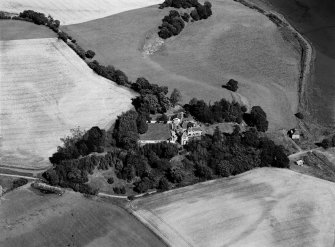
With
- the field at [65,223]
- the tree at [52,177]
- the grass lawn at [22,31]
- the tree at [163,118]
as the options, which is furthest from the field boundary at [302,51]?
the grass lawn at [22,31]

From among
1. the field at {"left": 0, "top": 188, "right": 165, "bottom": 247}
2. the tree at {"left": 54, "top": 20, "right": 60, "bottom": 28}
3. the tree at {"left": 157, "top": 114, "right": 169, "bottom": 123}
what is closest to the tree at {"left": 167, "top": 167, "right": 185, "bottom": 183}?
the field at {"left": 0, "top": 188, "right": 165, "bottom": 247}

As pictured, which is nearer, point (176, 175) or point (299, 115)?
point (176, 175)

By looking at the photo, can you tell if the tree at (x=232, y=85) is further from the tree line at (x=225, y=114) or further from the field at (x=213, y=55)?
the tree line at (x=225, y=114)

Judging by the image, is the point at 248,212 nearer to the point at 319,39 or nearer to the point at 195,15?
the point at 319,39

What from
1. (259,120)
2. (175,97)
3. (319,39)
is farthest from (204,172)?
(319,39)

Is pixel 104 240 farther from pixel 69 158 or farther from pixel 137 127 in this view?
pixel 137 127

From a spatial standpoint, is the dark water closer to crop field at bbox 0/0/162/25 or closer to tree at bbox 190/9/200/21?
tree at bbox 190/9/200/21
